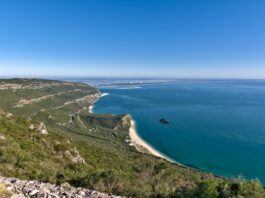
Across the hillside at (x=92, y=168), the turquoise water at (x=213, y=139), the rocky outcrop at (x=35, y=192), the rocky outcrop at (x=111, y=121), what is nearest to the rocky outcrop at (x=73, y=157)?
the hillside at (x=92, y=168)

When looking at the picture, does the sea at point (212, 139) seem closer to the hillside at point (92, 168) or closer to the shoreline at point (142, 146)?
the shoreline at point (142, 146)

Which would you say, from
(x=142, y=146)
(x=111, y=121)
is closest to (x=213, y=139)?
(x=142, y=146)

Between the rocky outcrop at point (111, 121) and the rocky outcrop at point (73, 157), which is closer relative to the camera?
the rocky outcrop at point (73, 157)

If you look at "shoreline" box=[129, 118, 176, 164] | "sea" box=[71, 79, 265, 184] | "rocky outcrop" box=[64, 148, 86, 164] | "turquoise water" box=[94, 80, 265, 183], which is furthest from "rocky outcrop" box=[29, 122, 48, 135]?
"shoreline" box=[129, 118, 176, 164]

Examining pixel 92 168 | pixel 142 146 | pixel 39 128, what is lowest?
pixel 142 146

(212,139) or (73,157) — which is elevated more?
(73,157)

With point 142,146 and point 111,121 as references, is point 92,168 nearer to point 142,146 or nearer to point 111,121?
point 142,146

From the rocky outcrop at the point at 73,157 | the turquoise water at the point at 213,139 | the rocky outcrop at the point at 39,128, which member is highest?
the rocky outcrop at the point at 39,128

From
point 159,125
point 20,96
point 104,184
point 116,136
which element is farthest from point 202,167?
point 20,96

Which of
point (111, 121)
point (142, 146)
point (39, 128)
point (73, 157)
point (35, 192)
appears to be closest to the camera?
point (35, 192)

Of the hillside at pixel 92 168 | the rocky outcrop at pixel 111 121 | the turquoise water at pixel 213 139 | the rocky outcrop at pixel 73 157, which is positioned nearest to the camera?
the hillside at pixel 92 168

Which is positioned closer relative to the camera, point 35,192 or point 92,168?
point 35,192

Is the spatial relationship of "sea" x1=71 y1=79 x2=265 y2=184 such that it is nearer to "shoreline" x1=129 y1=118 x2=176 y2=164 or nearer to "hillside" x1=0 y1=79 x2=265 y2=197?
"shoreline" x1=129 y1=118 x2=176 y2=164
